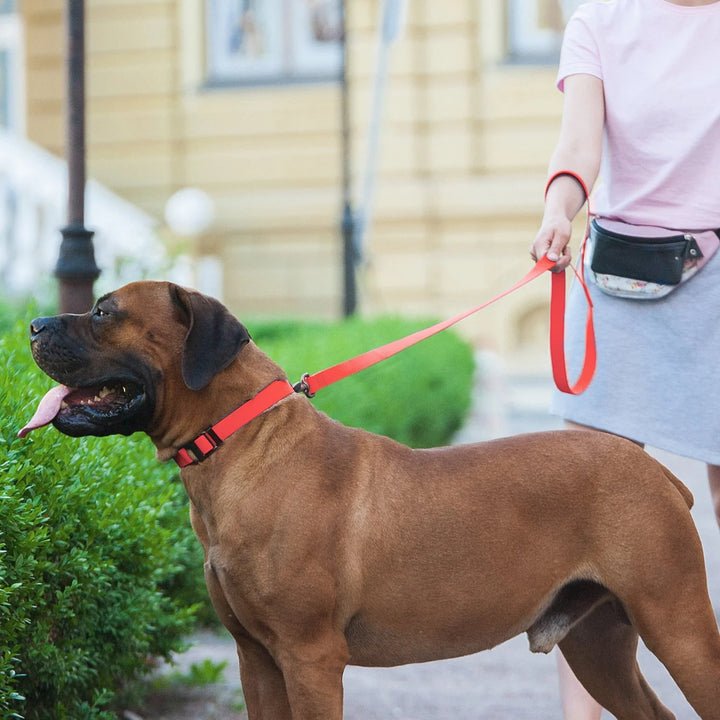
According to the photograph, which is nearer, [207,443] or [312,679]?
[312,679]

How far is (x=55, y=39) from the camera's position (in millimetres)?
17812

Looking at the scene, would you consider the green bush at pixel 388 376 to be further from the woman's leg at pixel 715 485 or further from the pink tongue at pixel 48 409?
the pink tongue at pixel 48 409

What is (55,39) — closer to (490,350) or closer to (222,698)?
(490,350)

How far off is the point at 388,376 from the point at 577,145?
467cm

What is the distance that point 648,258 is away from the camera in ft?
11.9

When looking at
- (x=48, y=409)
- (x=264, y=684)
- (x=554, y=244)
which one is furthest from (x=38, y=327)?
(x=554, y=244)

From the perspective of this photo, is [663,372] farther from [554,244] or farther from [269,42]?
[269,42]

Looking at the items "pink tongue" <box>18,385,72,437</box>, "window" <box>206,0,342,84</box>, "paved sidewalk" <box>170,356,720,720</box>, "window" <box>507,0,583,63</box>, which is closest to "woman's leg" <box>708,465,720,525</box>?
"paved sidewalk" <box>170,356,720,720</box>

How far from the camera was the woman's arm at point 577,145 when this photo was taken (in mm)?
3607

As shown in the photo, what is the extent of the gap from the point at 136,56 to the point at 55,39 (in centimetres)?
133

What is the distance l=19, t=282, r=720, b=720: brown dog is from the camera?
9.96 feet

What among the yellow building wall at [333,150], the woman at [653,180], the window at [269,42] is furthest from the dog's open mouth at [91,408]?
the window at [269,42]

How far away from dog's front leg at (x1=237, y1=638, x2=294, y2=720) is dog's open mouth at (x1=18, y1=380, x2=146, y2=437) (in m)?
0.69

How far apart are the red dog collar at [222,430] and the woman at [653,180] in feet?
3.63
